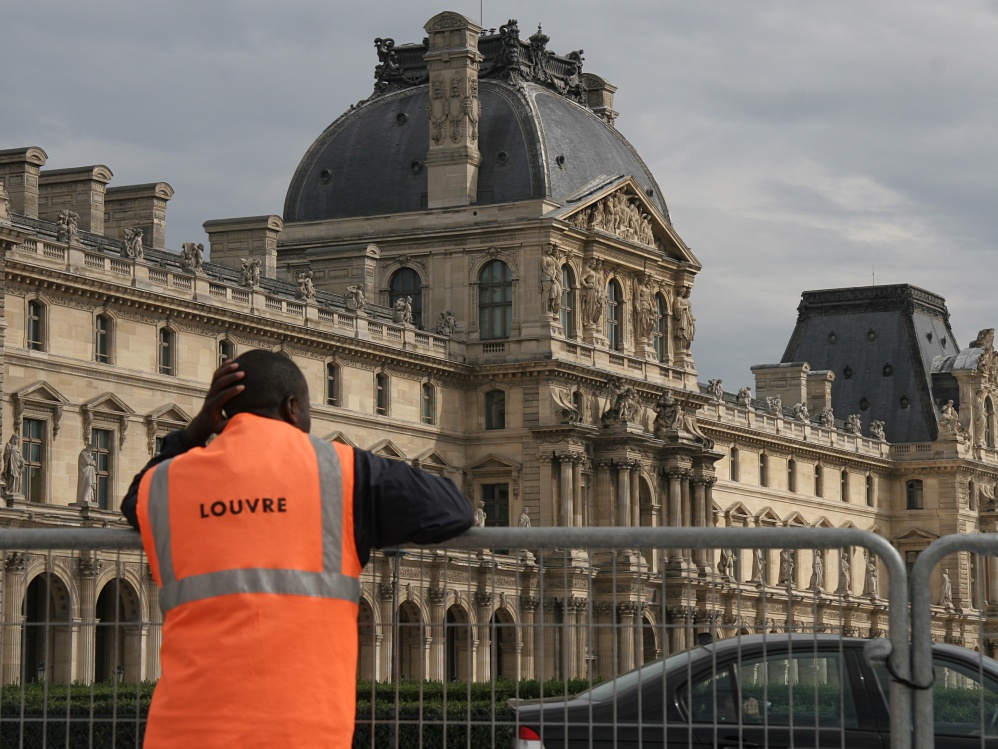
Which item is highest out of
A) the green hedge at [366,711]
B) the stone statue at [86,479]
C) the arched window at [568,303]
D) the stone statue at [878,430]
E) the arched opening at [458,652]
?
the arched window at [568,303]

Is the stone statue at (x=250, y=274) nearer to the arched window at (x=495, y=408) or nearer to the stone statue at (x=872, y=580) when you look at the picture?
the arched window at (x=495, y=408)

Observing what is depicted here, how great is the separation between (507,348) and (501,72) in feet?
34.6

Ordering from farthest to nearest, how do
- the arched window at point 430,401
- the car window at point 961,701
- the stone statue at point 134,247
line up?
the arched window at point 430,401 → the stone statue at point 134,247 → the car window at point 961,701

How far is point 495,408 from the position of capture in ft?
236

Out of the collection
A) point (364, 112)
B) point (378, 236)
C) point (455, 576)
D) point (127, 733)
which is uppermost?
point (364, 112)

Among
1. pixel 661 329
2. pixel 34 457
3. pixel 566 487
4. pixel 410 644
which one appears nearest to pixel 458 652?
pixel 410 644

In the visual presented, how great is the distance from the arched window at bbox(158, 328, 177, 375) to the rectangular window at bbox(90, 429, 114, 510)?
324 centimetres

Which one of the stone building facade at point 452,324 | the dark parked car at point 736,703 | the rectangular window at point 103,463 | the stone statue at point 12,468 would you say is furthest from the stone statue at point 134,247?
the dark parked car at point 736,703

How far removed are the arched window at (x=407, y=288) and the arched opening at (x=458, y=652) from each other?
6227 centimetres

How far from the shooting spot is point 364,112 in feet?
256

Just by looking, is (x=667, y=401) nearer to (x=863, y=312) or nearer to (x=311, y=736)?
(x=863, y=312)

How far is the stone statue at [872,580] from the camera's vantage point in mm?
10672

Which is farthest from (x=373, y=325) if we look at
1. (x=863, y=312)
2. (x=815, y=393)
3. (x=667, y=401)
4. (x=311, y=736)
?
(x=311, y=736)

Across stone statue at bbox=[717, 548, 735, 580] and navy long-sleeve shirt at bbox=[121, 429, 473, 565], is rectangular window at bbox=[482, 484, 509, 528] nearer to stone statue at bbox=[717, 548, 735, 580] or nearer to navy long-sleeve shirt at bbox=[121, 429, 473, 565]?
stone statue at bbox=[717, 548, 735, 580]
